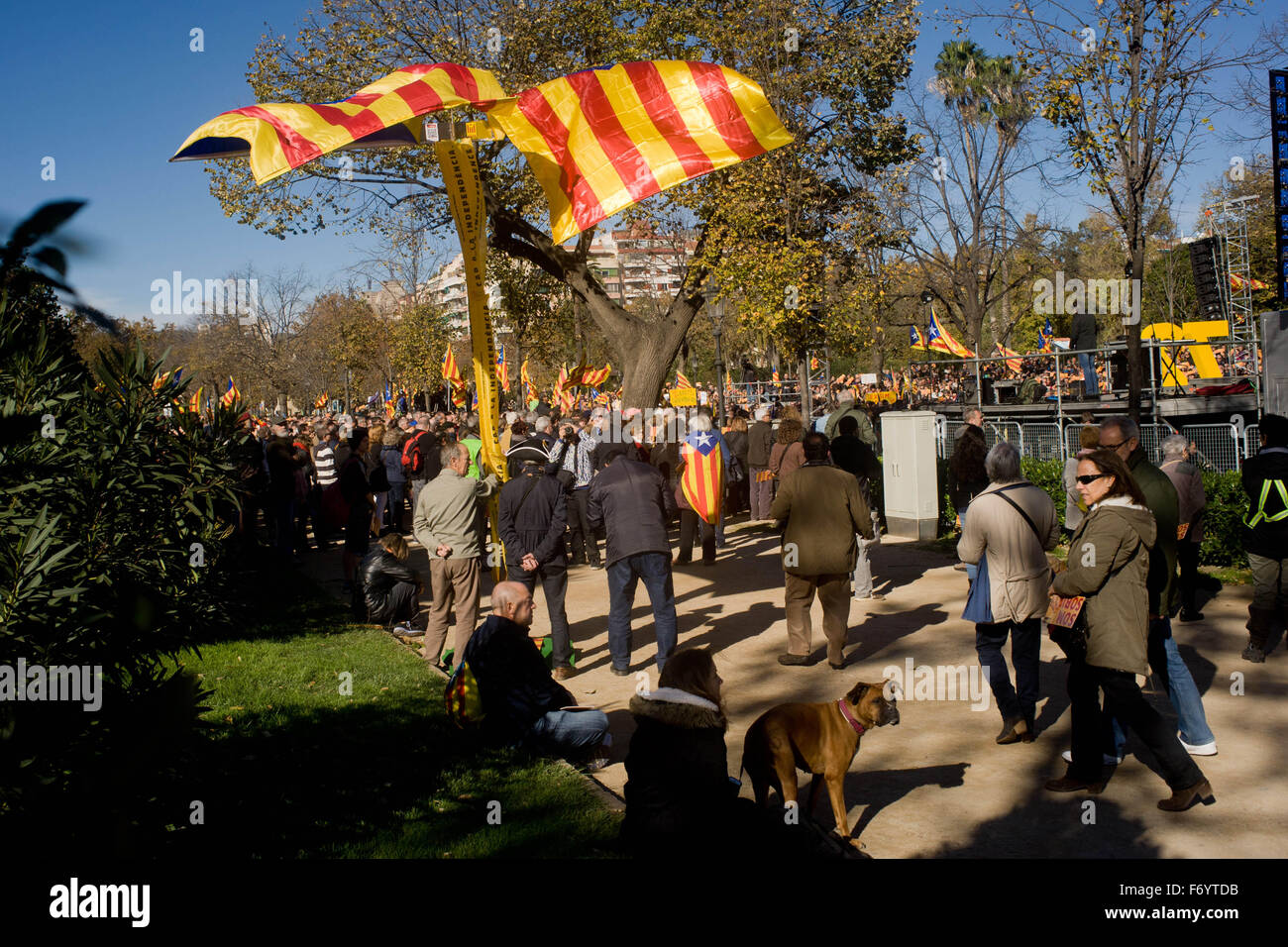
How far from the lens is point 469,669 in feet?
19.0

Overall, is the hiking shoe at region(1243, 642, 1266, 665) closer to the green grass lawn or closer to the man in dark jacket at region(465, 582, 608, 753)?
the man in dark jacket at region(465, 582, 608, 753)

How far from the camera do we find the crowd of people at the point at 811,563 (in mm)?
5109

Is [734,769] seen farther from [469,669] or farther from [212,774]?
[212,774]

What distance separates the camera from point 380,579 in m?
10.1

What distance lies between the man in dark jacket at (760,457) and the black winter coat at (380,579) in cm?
697

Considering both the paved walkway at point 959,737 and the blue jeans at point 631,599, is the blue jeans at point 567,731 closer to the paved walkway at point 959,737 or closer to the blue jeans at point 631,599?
the paved walkway at point 959,737

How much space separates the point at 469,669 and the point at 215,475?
14.1ft

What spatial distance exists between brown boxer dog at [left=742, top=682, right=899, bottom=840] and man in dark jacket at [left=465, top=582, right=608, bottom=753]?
1.36 m

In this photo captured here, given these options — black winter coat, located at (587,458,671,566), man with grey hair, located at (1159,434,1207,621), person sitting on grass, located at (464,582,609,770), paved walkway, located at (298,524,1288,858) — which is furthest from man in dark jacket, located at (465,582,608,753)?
man with grey hair, located at (1159,434,1207,621)

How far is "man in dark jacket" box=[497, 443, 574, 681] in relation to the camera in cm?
820

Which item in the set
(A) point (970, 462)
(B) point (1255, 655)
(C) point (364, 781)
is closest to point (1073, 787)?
(B) point (1255, 655)

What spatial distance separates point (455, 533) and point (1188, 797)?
5.53m

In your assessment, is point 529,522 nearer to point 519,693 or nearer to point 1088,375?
point 519,693
